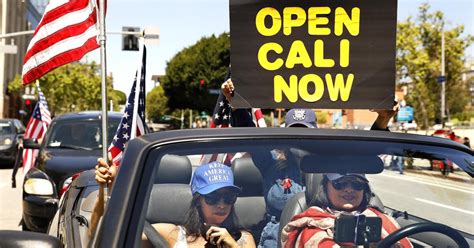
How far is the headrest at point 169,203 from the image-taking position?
84.0 inches

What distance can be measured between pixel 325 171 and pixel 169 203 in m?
0.60

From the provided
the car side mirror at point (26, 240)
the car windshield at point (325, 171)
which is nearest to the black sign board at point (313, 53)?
the car windshield at point (325, 171)

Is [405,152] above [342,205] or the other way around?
above

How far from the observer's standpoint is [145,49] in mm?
5414

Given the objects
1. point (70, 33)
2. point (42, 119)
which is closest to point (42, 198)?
point (70, 33)

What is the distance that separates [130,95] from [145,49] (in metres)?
0.43

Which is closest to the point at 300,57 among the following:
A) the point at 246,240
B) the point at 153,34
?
the point at 246,240

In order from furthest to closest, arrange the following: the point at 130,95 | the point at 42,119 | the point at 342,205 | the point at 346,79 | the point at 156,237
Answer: the point at 42,119, the point at 130,95, the point at 346,79, the point at 342,205, the point at 156,237

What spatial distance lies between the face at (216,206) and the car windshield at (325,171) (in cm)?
5

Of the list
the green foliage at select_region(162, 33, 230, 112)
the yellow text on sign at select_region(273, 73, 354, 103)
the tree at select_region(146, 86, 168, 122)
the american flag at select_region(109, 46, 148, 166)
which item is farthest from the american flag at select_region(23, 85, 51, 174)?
the tree at select_region(146, 86, 168, 122)

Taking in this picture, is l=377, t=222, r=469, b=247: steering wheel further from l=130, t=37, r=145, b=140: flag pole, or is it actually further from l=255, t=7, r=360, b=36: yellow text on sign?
l=130, t=37, r=145, b=140: flag pole

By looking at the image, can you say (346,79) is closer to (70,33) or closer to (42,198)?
(70,33)

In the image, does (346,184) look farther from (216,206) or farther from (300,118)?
(300,118)

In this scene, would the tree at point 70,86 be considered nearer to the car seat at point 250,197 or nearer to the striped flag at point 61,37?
the striped flag at point 61,37
